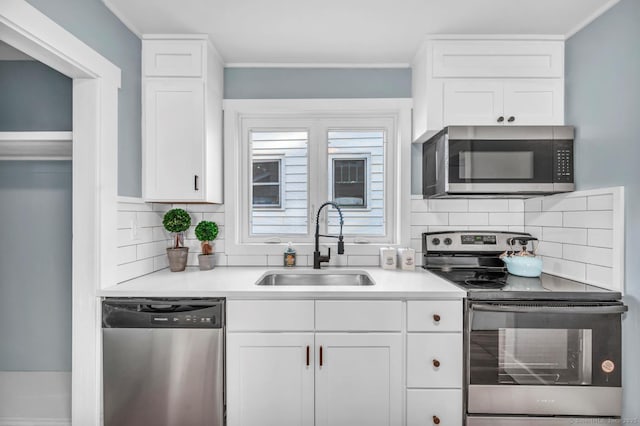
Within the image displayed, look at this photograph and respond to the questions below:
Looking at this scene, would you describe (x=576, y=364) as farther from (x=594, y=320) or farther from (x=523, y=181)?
(x=523, y=181)

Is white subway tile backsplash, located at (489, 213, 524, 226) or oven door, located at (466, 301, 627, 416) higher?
white subway tile backsplash, located at (489, 213, 524, 226)

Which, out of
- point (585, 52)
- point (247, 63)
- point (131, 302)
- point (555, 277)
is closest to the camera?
point (131, 302)

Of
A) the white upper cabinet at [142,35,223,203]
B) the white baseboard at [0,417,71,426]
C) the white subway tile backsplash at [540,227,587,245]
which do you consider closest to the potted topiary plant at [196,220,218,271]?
the white upper cabinet at [142,35,223,203]

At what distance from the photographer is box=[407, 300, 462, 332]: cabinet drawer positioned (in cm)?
171

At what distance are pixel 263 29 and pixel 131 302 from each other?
1.65 meters

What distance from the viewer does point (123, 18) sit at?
1.88 meters

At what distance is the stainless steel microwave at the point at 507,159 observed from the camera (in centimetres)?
196

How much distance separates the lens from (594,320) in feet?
5.39

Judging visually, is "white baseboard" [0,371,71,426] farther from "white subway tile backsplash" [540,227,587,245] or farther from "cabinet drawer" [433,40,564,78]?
"white subway tile backsplash" [540,227,587,245]

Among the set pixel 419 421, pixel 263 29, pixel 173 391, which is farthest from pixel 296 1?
pixel 419 421

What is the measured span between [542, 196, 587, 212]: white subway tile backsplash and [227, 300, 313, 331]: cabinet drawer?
1.60 m

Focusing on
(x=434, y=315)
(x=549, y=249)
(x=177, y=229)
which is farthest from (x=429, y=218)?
(x=177, y=229)

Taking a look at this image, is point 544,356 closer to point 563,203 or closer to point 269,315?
point 563,203

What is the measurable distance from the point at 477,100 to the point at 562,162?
23.3 inches
